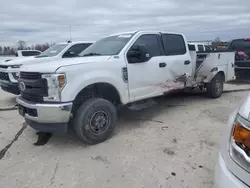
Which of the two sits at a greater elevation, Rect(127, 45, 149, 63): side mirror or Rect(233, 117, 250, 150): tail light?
Rect(127, 45, 149, 63): side mirror

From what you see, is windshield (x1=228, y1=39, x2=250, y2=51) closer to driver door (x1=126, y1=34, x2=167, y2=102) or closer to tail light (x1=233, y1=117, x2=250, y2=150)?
driver door (x1=126, y1=34, x2=167, y2=102)

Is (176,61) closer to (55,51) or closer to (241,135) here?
(241,135)

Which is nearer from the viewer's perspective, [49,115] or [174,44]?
[49,115]

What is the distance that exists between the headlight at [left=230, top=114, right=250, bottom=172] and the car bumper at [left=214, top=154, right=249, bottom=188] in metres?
0.11

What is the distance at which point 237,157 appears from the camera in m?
1.49

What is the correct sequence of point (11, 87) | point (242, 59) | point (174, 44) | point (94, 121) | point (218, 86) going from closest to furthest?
point (94, 121), point (174, 44), point (11, 87), point (218, 86), point (242, 59)

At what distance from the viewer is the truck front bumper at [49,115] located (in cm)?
341

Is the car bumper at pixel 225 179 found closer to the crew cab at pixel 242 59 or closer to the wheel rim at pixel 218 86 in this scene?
the wheel rim at pixel 218 86

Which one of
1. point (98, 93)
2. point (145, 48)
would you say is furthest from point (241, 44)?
point (98, 93)

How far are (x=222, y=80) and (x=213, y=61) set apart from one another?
0.93 metres

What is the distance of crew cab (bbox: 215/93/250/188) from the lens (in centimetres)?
143

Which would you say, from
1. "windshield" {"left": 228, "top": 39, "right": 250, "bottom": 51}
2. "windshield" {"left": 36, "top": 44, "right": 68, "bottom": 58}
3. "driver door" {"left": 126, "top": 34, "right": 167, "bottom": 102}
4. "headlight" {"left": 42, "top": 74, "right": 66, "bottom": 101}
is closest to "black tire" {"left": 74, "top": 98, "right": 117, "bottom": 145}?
"headlight" {"left": 42, "top": 74, "right": 66, "bottom": 101}

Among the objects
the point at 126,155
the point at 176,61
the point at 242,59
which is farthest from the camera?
the point at 242,59

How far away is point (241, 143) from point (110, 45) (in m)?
3.65
